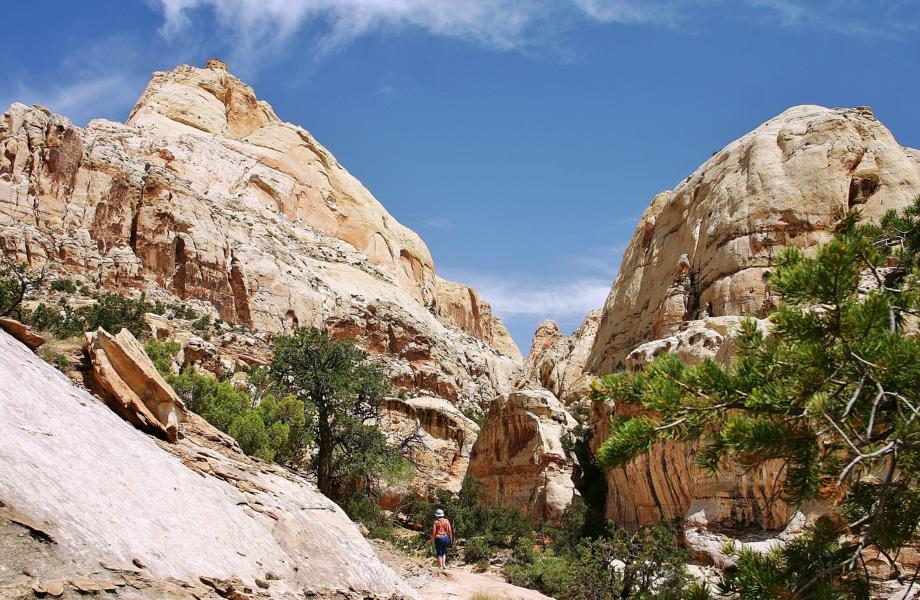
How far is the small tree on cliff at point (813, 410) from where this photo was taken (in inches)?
224

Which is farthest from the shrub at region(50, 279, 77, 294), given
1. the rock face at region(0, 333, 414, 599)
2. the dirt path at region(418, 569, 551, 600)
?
the rock face at region(0, 333, 414, 599)

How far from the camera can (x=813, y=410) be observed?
5535 millimetres

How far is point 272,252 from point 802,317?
53624mm

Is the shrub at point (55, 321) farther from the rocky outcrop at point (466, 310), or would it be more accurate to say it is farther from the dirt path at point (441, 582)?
the rocky outcrop at point (466, 310)

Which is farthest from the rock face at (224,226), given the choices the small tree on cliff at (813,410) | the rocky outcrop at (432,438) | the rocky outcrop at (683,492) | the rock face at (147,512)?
the small tree on cliff at (813,410)

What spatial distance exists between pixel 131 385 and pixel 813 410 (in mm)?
9974

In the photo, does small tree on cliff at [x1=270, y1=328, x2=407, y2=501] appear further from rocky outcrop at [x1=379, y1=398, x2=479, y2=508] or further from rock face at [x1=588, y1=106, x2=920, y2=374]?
rock face at [x1=588, y1=106, x2=920, y2=374]

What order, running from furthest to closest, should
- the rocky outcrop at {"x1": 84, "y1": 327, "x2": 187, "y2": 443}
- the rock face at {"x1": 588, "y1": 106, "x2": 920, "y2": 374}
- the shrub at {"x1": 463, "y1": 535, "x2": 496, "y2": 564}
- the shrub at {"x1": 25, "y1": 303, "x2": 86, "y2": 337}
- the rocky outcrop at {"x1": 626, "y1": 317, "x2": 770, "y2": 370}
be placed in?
the rock face at {"x1": 588, "y1": 106, "x2": 920, "y2": 374} < the shrub at {"x1": 25, "y1": 303, "x2": 86, "y2": 337} < the rocky outcrop at {"x1": 626, "y1": 317, "x2": 770, "y2": 370} < the shrub at {"x1": 463, "y1": 535, "x2": 496, "y2": 564} < the rocky outcrop at {"x1": 84, "y1": 327, "x2": 187, "y2": 443}

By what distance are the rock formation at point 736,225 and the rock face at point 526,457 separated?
2.28m

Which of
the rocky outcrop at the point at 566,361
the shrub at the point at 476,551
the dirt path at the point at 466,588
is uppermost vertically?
the rocky outcrop at the point at 566,361

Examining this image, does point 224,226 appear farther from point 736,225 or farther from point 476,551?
point 476,551

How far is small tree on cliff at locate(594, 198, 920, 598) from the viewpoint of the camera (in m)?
5.70

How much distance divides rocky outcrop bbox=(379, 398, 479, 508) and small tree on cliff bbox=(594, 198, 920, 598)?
84.7 ft

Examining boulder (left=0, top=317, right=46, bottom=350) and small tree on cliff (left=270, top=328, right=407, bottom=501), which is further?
small tree on cliff (left=270, top=328, right=407, bottom=501)
